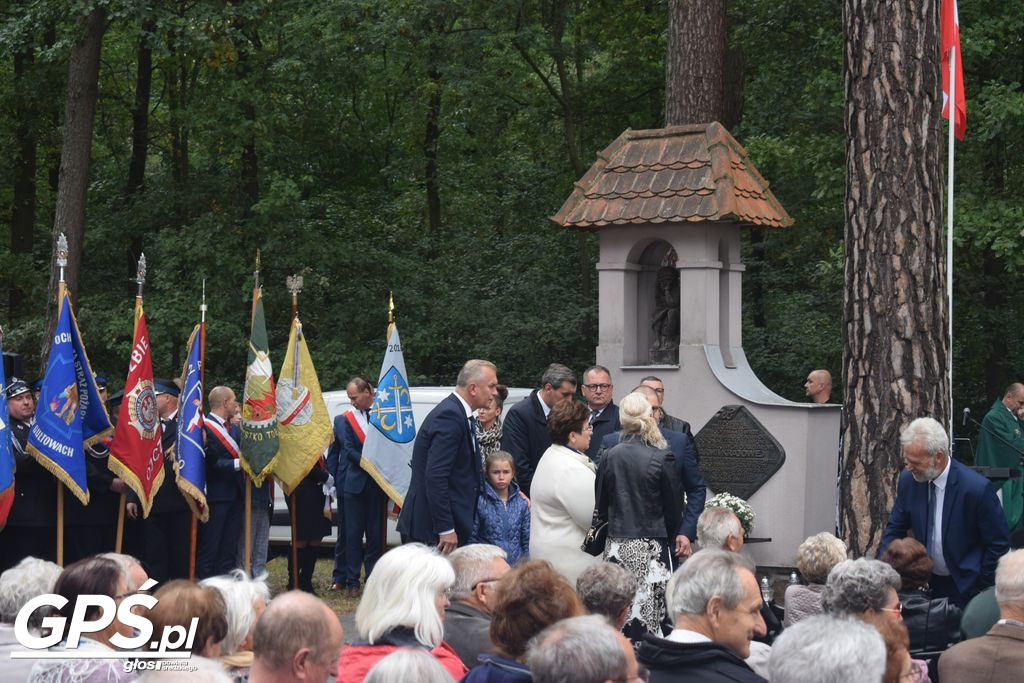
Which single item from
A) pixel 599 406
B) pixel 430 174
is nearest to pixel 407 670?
pixel 599 406

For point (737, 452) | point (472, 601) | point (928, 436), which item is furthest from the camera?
point (737, 452)

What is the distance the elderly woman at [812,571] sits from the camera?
6.12m

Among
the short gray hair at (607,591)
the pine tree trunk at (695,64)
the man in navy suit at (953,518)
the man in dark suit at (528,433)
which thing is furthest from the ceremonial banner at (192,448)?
the pine tree trunk at (695,64)

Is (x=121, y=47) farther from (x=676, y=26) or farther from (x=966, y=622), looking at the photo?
(x=966, y=622)

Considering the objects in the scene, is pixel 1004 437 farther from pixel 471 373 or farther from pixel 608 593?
pixel 608 593

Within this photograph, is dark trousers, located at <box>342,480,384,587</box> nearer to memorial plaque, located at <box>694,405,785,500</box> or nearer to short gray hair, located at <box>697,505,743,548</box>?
memorial plaque, located at <box>694,405,785,500</box>

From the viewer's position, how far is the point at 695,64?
1573 centimetres

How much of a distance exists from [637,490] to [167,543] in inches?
175

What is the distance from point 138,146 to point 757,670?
71.4ft

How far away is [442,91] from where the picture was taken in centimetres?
2253

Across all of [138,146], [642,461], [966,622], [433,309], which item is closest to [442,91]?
[433,309]

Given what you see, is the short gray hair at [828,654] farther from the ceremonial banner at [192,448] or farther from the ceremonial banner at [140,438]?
the ceremonial banner at [192,448]

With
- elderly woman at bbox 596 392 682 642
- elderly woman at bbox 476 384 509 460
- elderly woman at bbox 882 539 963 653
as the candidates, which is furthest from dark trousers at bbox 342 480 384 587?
elderly woman at bbox 882 539 963 653

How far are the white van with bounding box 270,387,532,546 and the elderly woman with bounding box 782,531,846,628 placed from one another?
287 inches
